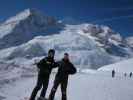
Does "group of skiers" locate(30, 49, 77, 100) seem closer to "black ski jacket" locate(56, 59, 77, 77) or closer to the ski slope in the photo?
"black ski jacket" locate(56, 59, 77, 77)

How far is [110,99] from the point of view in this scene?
16.1m

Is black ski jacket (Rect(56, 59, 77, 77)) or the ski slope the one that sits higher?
black ski jacket (Rect(56, 59, 77, 77))

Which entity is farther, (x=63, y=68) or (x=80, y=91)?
(x=80, y=91)

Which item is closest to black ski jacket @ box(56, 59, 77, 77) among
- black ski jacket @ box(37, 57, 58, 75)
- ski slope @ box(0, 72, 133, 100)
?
black ski jacket @ box(37, 57, 58, 75)

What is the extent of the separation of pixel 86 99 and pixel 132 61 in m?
133

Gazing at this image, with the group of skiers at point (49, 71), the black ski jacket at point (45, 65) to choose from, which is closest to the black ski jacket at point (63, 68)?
the group of skiers at point (49, 71)

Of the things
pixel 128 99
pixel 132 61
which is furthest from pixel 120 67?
Answer: pixel 128 99

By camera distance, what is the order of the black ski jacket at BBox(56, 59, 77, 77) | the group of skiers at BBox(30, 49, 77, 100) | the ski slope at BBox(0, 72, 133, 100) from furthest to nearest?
1. the ski slope at BBox(0, 72, 133, 100)
2. the black ski jacket at BBox(56, 59, 77, 77)
3. the group of skiers at BBox(30, 49, 77, 100)

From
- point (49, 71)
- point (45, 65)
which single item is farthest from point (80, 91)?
point (45, 65)

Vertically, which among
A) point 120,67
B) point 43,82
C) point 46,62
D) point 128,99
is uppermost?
point 120,67

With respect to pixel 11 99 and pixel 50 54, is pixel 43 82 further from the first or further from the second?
pixel 11 99

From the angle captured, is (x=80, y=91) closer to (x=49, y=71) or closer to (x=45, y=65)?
(x=49, y=71)

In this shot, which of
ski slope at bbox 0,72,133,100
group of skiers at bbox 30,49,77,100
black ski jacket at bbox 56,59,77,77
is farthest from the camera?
ski slope at bbox 0,72,133,100

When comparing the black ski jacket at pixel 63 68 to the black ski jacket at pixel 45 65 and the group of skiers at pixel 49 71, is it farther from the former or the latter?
the black ski jacket at pixel 45 65
